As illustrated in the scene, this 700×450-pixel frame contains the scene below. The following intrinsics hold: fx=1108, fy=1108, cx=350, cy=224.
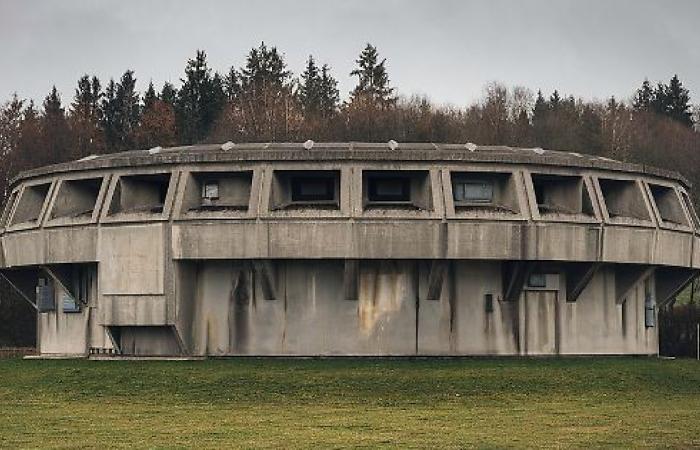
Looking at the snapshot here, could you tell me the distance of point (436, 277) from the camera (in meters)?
39.4

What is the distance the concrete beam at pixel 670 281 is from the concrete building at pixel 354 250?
2.65m

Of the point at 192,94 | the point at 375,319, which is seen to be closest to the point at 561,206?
the point at 375,319

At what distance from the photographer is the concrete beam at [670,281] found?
46125 mm

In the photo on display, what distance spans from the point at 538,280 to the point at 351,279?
24.4 ft

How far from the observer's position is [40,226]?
42688mm

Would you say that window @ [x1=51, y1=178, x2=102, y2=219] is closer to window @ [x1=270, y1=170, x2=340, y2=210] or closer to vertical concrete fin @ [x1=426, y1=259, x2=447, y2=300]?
window @ [x1=270, y1=170, x2=340, y2=210]

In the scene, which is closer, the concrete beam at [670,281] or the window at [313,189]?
the window at [313,189]

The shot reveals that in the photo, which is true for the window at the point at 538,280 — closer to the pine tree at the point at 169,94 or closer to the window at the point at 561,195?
the window at the point at 561,195

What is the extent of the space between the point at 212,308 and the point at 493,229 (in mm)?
10655

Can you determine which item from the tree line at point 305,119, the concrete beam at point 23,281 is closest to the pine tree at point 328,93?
the tree line at point 305,119

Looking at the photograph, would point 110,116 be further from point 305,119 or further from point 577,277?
point 577,277

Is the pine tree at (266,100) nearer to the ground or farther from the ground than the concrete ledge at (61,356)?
farther from the ground

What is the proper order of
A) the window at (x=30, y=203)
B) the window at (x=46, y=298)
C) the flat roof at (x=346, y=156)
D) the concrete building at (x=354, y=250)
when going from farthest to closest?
the window at (x=30, y=203) < the window at (x=46, y=298) < the flat roof at (x=346, y=156) < the concrete building at (x=354, y=250)

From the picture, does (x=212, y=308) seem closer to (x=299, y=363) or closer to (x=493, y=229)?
(x=299, y=363)
